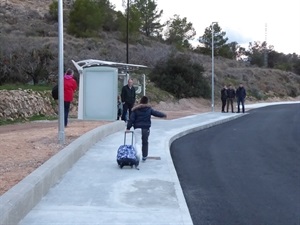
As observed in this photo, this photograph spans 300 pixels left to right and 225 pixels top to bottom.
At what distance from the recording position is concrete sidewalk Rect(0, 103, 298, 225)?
7291 millimetres

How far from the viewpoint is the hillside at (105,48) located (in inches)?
1909

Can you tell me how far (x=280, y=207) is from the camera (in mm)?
8312

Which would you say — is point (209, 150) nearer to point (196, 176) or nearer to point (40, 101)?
point (196, 176)

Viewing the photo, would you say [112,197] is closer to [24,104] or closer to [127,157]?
[127,157]

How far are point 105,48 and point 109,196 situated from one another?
47.5 m

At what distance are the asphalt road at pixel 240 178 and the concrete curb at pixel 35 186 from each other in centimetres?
215

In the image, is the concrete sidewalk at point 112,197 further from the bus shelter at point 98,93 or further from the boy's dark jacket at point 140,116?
the bus shelter at point 98,93

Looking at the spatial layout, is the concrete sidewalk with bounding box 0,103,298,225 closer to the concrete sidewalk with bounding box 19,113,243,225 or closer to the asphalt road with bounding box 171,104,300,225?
the concrete sidewalk with bounding box 19,113,243,225

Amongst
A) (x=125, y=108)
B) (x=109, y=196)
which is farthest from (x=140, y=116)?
(x=125, y=108)

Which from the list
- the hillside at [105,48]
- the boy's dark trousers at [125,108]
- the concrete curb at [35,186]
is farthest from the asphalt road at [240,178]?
the hillside at [105,48]

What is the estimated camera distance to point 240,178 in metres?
10.8

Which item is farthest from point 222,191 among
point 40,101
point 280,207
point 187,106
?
point 187,106

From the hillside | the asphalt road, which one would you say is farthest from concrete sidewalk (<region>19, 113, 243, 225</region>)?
the hillside

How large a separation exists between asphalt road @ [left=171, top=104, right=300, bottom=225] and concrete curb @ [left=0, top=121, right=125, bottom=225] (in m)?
2.15
